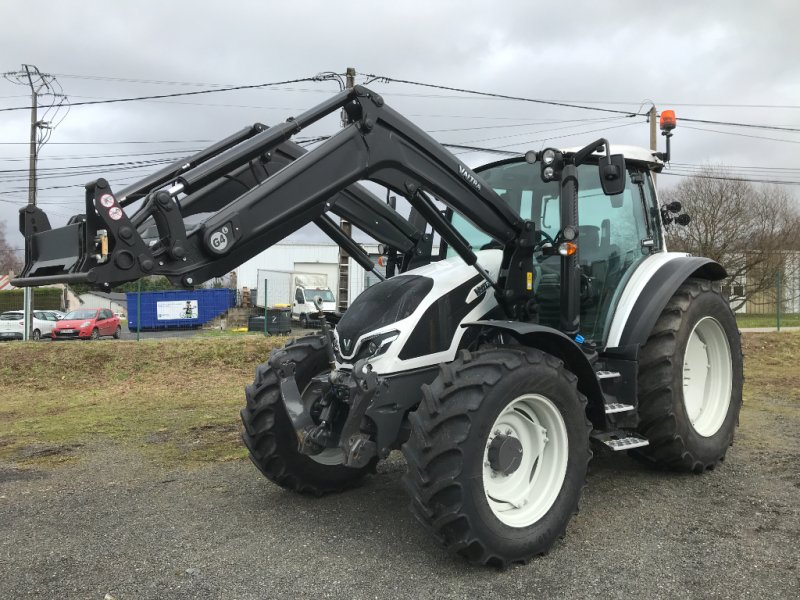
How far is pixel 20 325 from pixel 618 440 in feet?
85.7

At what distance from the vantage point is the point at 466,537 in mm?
3412

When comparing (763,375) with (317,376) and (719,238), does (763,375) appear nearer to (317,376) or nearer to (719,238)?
(317,376)

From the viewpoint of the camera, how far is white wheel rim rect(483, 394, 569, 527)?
150 inches

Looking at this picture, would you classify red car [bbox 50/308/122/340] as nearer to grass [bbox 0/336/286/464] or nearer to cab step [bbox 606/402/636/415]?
grass [bbox 0/336/286/464]

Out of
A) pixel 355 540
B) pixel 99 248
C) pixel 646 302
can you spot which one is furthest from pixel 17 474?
pixel 646 302

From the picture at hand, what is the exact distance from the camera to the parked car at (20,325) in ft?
82.1

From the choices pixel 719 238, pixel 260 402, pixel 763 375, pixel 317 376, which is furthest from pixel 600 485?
pixel 719 238

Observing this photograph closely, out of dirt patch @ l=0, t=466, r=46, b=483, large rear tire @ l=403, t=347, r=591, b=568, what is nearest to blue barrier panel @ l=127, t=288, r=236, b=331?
Result: dirt patch @ l=0, t=466, r=46, b=483

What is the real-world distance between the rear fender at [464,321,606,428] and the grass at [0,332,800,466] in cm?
311

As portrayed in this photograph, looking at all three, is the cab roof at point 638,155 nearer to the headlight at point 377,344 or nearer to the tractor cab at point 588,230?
the tractor cab at point 588,230

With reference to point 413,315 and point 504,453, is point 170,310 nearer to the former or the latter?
point 413,315

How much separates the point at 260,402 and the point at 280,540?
0.99 meters

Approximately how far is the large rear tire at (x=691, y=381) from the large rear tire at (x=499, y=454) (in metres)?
1.10

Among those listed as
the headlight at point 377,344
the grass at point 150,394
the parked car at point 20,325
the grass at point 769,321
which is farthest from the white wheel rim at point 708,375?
the parked car at point 20,325
